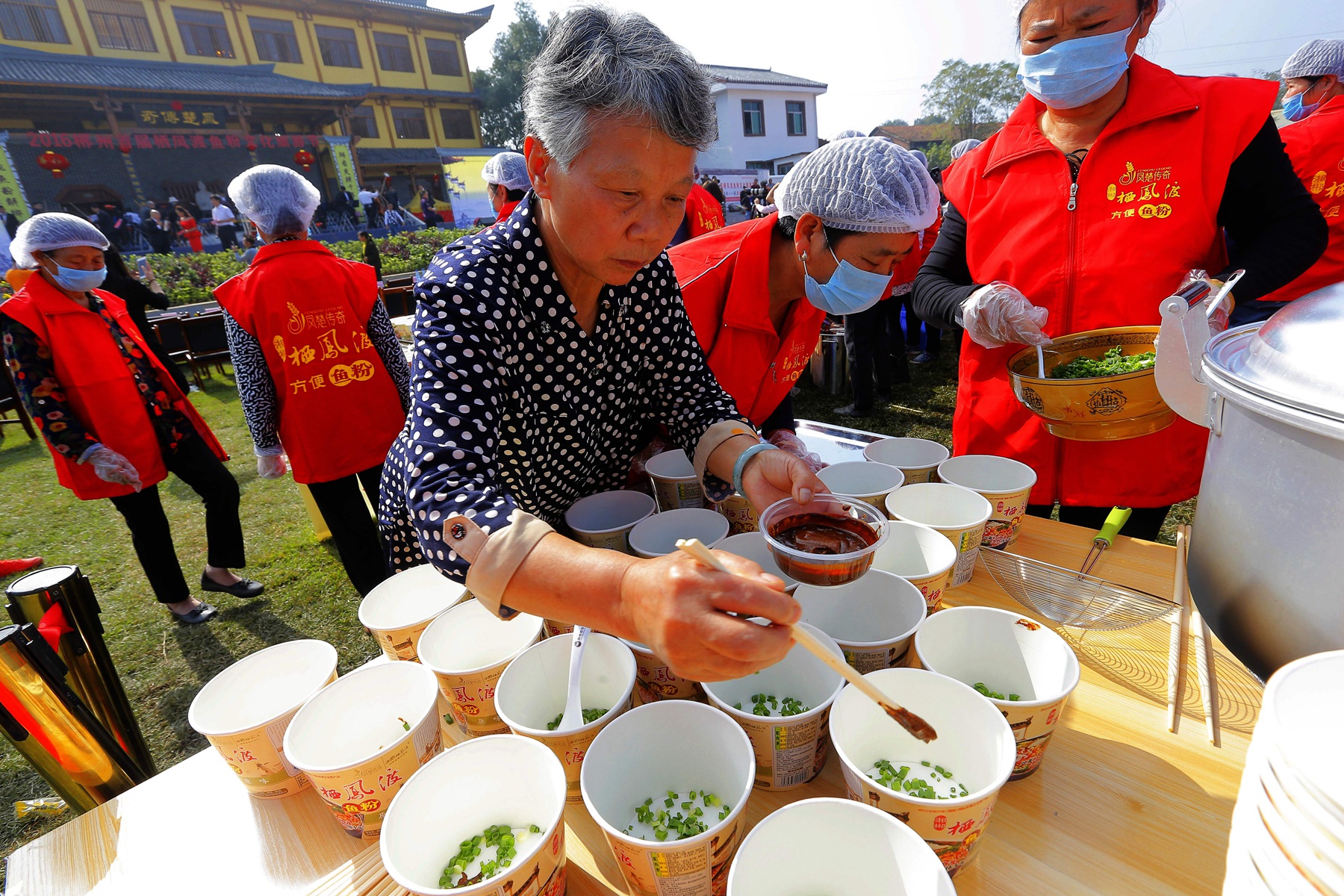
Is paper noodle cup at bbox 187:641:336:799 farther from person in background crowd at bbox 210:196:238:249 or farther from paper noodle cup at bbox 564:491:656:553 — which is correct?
person in background crowd at bbox 210:196:238:249

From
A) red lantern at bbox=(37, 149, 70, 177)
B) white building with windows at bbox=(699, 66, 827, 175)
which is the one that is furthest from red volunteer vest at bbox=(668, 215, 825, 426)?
white building with windows at bbox=(699, 66, 827, 175)

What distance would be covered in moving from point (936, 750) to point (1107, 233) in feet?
6.06

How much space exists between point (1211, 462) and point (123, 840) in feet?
7.75

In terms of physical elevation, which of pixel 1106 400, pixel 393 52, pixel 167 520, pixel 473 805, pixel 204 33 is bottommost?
pixel 167 520

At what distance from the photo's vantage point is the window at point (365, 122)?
81.7 feet

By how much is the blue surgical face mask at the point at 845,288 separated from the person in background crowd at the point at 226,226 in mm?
22165

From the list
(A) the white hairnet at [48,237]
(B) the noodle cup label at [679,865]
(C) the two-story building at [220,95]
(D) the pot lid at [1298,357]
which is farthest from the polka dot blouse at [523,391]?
(C) the two-story building at [220,95]

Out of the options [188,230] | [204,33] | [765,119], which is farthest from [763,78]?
[188,230]

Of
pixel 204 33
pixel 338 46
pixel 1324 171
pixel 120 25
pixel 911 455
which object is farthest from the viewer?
pixel 338 46

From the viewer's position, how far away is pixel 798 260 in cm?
244

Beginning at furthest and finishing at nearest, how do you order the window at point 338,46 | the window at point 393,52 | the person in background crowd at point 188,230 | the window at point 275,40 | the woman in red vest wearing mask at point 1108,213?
the window at point 393,52 < the window at point 338,46 < the window at point 275,40 < the person in background crowd at point 188,230 < the woman in red vest wearing mask at point 1108,213

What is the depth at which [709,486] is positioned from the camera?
1944mm

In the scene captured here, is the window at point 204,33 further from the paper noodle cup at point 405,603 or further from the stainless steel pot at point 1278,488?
the stainless steel pot at point 1278,488

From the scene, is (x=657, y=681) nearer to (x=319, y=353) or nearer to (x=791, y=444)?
(x=791, y=444)
